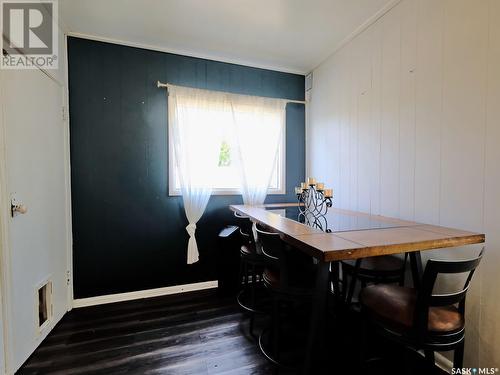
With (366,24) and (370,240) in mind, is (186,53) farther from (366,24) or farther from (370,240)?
(370,240)

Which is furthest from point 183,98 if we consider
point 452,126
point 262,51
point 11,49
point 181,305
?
point 452,126

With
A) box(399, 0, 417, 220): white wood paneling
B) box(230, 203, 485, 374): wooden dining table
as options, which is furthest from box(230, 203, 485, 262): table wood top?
box(399, 0, 417, 220): white wood paneling

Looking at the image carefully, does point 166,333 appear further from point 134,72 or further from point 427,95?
point 427,95

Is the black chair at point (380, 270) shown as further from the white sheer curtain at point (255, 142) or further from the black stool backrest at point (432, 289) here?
the white sheer curtain at point (255, 142)

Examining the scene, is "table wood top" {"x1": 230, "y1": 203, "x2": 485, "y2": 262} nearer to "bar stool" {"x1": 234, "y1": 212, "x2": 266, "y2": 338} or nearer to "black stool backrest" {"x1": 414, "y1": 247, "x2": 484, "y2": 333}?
"black stool backrest" {"x1": 414, "y1": 247, "x2": 484, "y2": 333}

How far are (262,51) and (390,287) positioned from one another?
2.53 meters

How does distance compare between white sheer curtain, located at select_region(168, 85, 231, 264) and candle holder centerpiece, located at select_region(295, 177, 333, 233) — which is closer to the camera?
candle holder centerpiece, located at select_region(295, 177, 333, 233)

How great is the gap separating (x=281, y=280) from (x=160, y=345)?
3.80ft

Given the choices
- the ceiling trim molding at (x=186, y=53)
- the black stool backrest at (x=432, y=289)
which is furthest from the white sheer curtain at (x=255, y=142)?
the black stool backrest at (x=432, y=289)

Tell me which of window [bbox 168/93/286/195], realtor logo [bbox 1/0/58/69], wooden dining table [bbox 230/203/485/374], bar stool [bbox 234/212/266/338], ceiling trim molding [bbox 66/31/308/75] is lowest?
bar stool [bbox 234/212/266/338]

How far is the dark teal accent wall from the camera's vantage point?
2395 mm

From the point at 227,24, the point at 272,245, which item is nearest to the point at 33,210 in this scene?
the point at 272,245

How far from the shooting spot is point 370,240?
1229 millimetres

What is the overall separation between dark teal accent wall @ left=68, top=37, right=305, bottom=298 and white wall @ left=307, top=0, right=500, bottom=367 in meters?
1.52
